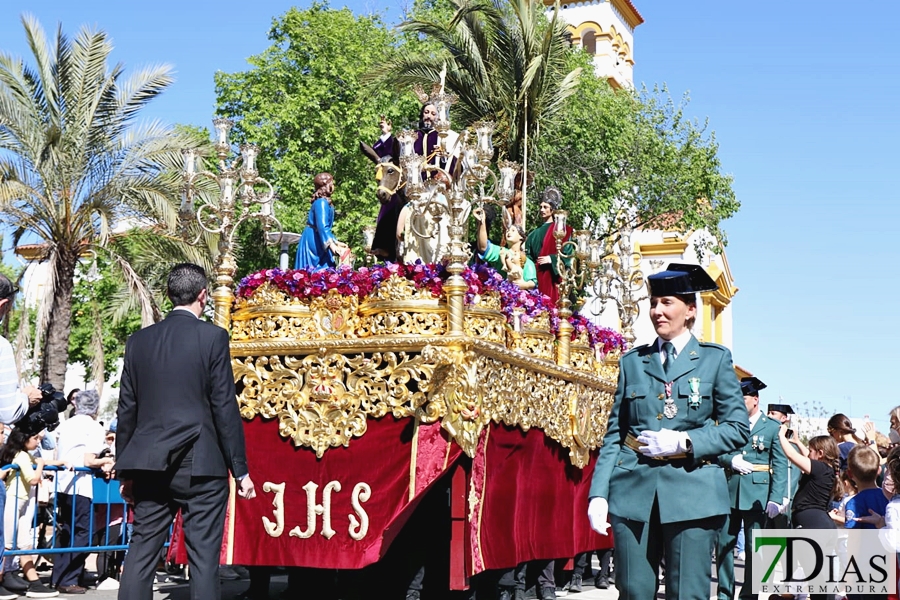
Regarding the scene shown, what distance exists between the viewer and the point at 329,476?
863 centimetres

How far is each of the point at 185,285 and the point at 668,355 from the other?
9.17 feet

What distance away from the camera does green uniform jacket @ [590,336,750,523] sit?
5.12 m

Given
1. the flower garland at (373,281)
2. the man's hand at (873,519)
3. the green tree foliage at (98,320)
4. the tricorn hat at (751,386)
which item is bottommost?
the man's hand at (873,519)

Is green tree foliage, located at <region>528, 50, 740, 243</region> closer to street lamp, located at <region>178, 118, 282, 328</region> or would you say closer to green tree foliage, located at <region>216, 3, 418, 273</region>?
green tree foliage, located at <region>216, 3, 418, 273</region>

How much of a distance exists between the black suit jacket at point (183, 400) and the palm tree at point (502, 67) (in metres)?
9.70

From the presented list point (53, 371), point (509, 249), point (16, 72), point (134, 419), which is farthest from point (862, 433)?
point (16, 72)

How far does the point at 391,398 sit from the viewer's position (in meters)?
8.49

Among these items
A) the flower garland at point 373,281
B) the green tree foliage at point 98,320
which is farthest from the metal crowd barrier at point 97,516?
the green tree foliage at point 98,320

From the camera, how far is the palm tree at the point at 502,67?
1576cm

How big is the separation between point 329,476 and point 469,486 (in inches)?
44.6

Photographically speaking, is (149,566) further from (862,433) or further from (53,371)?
(53,371)

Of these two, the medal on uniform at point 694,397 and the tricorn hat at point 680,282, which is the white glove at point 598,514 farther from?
the tricorn hat at point 680,282

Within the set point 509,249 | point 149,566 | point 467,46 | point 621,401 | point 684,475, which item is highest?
point 467,46

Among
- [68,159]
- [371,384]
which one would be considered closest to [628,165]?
[68,159]
